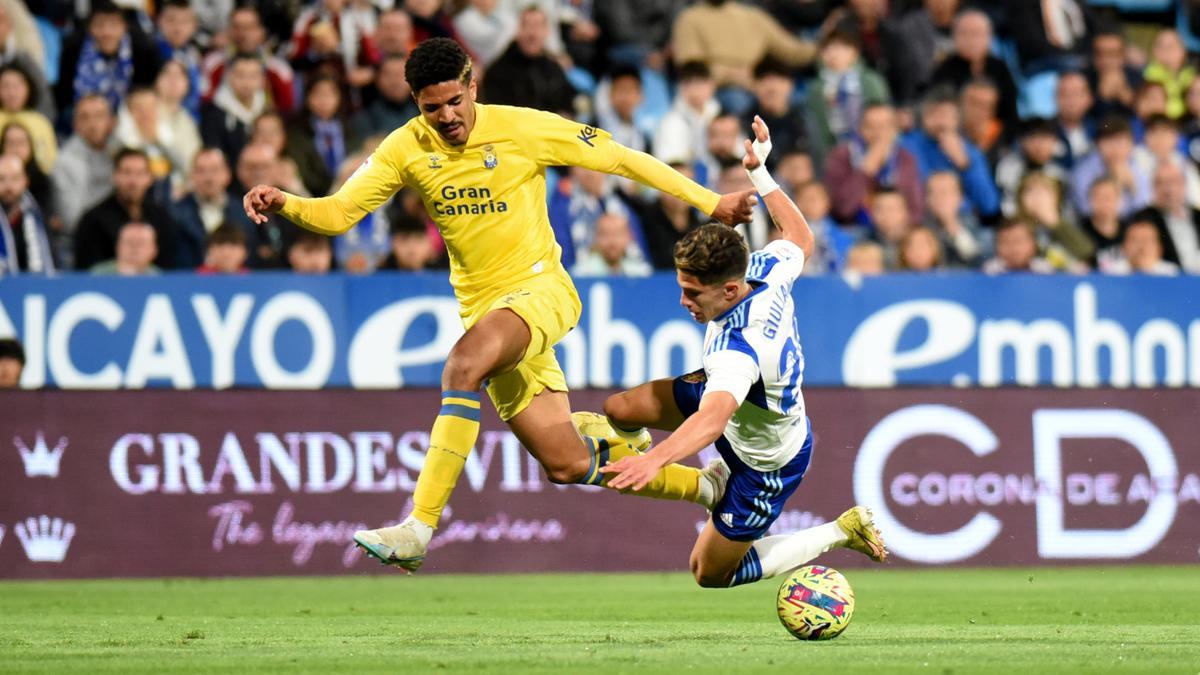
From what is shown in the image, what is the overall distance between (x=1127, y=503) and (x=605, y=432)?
558 cm

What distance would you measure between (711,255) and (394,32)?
827cm

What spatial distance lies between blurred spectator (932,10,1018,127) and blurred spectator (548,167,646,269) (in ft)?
13.0

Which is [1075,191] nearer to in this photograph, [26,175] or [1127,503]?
[1127,503]

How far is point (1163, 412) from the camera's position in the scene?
541 inches

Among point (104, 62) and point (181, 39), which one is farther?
point (181, 39)

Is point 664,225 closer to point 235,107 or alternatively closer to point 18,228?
point 235,107

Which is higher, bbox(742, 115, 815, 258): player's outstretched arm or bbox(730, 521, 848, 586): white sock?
bbox(742, 115, 815, 258): player's outstretched arm

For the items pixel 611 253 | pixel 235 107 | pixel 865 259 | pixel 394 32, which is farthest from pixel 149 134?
pixel 865 259

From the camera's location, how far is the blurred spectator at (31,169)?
1441cm

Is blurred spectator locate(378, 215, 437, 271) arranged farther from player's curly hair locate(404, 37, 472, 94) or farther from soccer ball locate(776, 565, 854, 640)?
soccer ball locate(776, 565, 854, 640)

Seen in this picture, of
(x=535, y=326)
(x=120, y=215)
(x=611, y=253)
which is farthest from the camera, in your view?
(x=611, y=253)

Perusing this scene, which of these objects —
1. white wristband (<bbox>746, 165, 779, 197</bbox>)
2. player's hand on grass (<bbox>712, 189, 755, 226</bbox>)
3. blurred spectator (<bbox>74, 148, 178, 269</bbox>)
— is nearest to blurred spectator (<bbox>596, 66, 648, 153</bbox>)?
blurred spectator (<bbox>74, 148, 178, 269</bbox>)

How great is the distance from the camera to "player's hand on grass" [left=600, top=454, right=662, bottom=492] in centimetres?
700

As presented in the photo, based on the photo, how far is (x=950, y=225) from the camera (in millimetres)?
16000
